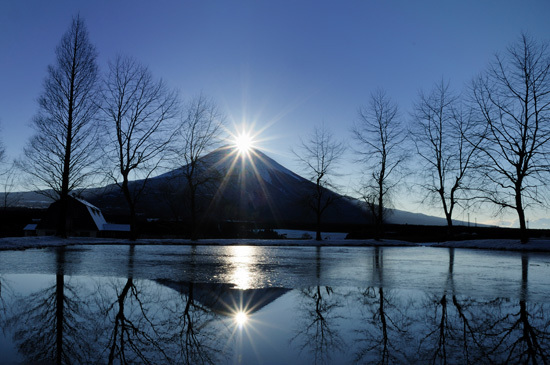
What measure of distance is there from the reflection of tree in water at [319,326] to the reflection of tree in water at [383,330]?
29cm

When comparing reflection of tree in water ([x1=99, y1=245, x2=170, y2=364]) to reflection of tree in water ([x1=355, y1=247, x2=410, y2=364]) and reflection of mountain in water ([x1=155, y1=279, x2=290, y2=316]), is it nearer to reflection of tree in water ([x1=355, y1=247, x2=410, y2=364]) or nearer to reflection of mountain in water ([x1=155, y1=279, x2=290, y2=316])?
reflection of mountain in water ([x1=155, y1=279, x2=290, y2=316])

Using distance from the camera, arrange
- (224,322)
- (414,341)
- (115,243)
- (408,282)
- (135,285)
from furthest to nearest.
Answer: (115,243) → (408,282) → (135,285) → (224,322) → (414,341)

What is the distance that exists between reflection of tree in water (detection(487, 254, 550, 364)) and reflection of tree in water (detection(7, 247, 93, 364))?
4.02 metres

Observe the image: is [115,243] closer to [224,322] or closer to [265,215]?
[224,322]

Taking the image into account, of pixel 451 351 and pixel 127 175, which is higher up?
pixel 127 175

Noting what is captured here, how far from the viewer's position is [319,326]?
5.02 m

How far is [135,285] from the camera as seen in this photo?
7.94m

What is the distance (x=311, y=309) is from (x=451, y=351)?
2378 mm

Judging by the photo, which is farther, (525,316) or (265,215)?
(265,215)

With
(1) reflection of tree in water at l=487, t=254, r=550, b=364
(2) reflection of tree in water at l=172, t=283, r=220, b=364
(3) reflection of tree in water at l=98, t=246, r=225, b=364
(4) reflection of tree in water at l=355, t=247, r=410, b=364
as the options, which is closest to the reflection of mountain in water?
(3) reflection of tree in water at l=98, t=246, r=225, b=364

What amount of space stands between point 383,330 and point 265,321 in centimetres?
148

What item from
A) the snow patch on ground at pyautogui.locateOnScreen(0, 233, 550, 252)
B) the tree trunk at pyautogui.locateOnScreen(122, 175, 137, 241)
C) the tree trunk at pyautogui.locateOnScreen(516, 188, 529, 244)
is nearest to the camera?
the snow patch on ground at pyautogui.locateOnScreen(0, 233, 550, 252)

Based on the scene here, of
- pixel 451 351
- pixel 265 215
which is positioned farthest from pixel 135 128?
pixel 265 215

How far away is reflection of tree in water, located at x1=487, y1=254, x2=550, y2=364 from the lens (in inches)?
153
